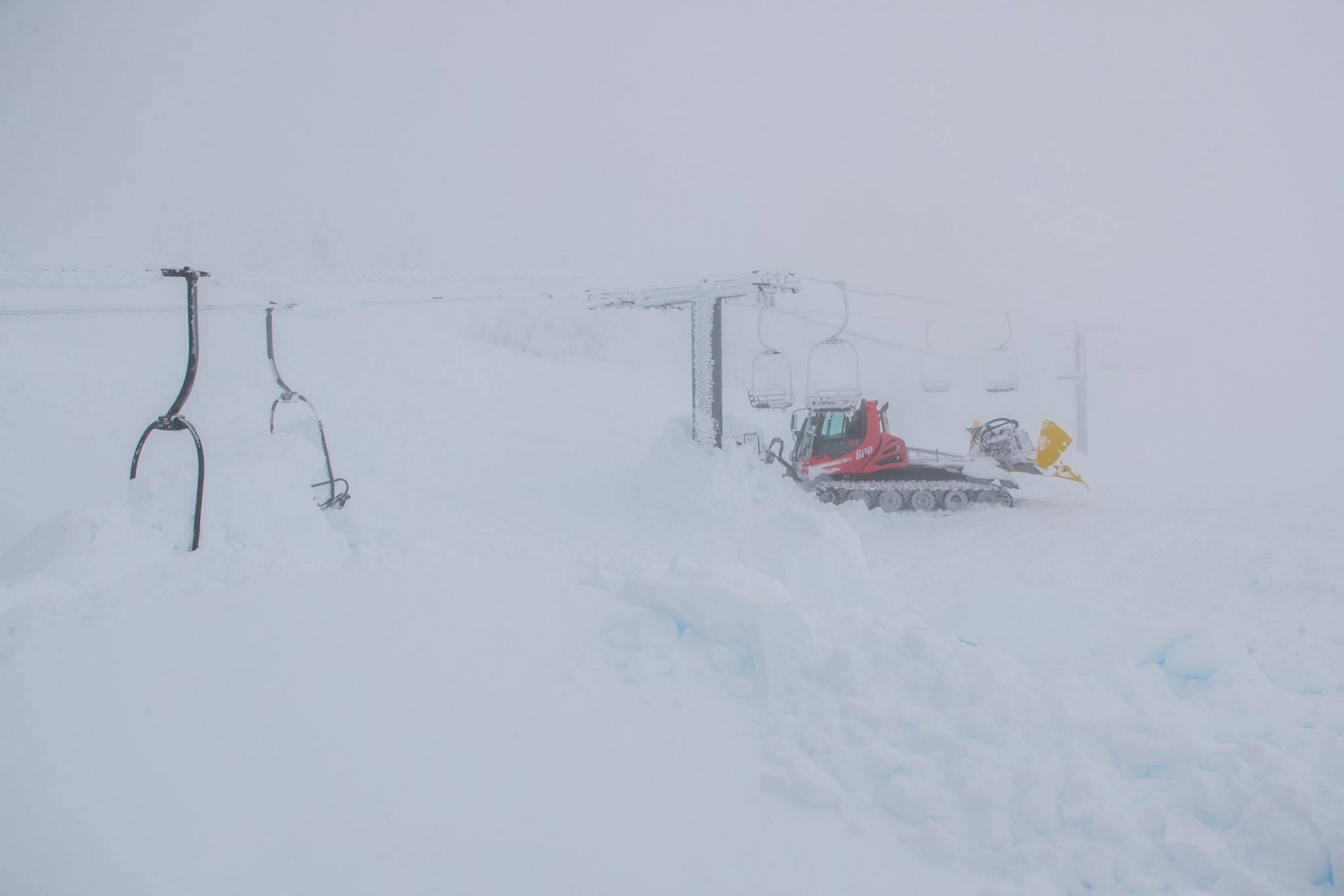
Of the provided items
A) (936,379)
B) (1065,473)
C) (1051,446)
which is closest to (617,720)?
(936,379)

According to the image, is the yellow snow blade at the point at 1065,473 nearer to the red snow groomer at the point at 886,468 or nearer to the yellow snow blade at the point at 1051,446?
the red snow groomer at the point at 886,468

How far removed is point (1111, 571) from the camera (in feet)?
20.3

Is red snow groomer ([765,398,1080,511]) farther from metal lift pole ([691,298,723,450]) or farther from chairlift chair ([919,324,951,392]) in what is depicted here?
metal lift pole ([691,298,723,450])

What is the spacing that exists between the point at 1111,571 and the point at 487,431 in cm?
1143

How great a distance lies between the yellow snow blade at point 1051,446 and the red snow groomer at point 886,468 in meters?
0.02

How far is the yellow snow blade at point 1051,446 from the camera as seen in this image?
9846 millimetres

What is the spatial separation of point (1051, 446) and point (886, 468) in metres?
2.57

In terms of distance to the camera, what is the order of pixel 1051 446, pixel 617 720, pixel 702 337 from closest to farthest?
pixel 617 720, pixel 1051 446, pixel 702 337

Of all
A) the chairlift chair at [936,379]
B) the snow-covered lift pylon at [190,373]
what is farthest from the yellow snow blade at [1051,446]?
the snow-covered lift pylon at [190,373]

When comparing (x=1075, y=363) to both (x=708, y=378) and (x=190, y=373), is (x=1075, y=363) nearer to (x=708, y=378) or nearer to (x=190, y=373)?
(x=708, y=378)

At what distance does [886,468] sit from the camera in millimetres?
9633

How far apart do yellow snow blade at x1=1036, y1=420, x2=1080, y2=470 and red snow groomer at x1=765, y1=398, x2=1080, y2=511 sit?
0.07 ft

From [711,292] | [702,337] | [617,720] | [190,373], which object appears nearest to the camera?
[617,720]

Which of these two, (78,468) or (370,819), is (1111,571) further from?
(78,468)
